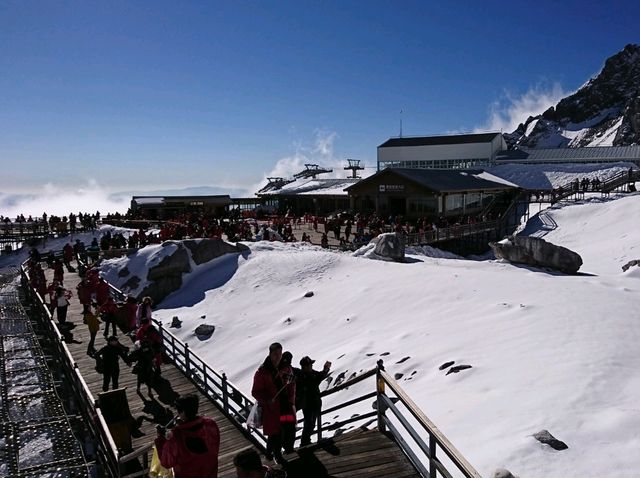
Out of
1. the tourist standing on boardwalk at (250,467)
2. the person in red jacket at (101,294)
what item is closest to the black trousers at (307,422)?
the tourist standing on boardwalk at (250,467)

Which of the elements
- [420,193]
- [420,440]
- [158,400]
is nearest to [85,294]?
[158,400]

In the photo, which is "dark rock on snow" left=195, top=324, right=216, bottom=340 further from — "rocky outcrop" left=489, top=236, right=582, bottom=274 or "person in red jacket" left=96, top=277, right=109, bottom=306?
"rocky outcrop" left=489, top=236, right=582, bottom=274

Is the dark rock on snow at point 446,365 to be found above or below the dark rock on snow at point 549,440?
below

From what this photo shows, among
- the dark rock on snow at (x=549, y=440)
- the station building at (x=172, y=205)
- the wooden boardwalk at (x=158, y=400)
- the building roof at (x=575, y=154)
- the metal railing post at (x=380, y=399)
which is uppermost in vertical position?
the building roof at (x=575, y=154)

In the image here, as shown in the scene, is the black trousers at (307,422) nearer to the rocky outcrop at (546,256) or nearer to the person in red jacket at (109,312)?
the person in red jacket at (109,312)

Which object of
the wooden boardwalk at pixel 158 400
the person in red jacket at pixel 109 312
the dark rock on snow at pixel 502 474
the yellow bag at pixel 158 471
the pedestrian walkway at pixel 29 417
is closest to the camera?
the yellow bag at pixel 158 471

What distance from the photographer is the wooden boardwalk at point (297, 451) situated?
620 centimetres

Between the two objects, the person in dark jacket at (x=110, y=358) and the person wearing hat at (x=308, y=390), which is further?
the person in dark jacket at (x=110, y=358)

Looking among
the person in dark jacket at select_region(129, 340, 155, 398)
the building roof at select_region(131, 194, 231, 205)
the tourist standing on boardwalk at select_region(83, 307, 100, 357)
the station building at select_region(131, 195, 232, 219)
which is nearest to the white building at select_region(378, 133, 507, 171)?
the building roof at select_region(131, 194, 231, 205)

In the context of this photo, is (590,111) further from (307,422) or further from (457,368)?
(307,422)

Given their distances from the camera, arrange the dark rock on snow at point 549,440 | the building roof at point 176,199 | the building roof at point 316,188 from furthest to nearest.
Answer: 1. the building roof at point 316,188
2. the building roof at point 176,199
3. the dark rock on snow at point 549,440

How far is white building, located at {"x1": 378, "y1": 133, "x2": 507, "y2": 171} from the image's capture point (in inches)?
2655

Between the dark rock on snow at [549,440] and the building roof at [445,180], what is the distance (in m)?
29.6

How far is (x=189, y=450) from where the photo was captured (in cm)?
483
